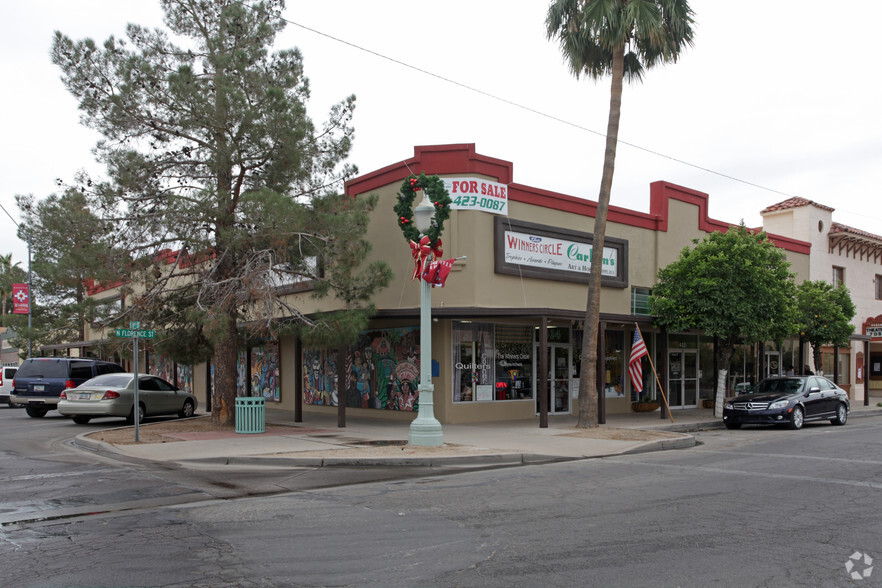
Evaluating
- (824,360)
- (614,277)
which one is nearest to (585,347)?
(614,277)

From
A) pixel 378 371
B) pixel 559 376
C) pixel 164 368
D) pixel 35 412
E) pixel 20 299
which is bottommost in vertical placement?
Result: pixel 35 412

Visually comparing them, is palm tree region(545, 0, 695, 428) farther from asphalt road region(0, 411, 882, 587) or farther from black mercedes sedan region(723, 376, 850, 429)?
asphalt road region(0, 411, 882, 587)

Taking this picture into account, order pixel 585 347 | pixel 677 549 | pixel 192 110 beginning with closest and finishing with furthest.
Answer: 1. pixel 677 549
2. pixel 192 110
3. pixel 585 347

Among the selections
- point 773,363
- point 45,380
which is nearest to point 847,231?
point 773,363

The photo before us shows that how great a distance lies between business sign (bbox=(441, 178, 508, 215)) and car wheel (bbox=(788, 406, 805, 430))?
9.24 meters

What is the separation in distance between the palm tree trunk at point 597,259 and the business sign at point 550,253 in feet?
8.93

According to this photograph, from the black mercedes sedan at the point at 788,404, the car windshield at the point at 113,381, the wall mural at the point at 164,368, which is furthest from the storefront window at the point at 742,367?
the wall mural at the point at 164,368

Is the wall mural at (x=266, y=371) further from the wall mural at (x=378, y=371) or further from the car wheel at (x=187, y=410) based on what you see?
the car wheel at (x=187, y=410)

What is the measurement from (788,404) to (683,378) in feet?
21.8

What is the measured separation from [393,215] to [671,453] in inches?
388

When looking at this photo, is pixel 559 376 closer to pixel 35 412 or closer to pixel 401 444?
pixel 401 444

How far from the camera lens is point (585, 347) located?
56.8 feet

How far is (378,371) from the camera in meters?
20.8

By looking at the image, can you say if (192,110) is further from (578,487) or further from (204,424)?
(578,487)
